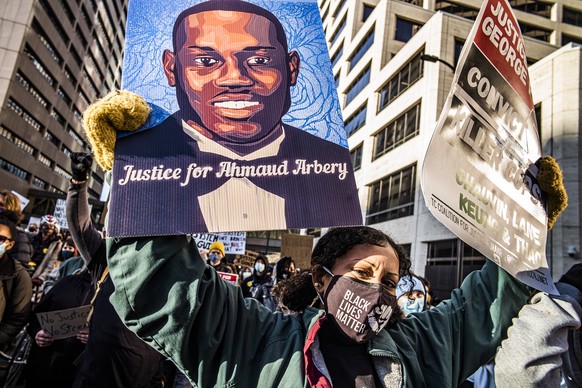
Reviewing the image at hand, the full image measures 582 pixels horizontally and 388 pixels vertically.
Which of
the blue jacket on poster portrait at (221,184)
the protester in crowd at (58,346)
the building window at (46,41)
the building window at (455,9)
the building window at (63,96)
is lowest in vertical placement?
the protester in crowd at (58,346)

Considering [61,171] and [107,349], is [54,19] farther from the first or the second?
[107,349]

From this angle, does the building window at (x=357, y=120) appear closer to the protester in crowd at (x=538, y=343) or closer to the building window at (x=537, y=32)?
the building window at (x=537, y=32)

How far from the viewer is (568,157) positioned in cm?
1138

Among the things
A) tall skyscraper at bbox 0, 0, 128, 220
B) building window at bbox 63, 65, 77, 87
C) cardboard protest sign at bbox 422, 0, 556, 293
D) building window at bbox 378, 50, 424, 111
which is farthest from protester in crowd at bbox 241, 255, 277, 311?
building window at bbox 63, 65, 77, 87

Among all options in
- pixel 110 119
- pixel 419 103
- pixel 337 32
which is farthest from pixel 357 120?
pixel 110 119

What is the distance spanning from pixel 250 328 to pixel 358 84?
2630 cm

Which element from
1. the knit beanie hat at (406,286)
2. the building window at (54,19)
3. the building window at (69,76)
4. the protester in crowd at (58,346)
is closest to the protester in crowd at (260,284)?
the knit beanie hat at (406,286)

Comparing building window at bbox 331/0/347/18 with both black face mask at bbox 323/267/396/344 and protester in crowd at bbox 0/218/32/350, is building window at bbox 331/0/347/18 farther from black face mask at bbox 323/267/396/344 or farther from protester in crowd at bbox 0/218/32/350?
A: black face mask at bbox 323/267/396/344

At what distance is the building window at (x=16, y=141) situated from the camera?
30200 mm

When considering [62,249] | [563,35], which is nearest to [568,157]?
[62,249]

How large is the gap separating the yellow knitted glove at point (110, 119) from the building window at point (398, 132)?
57.1ft

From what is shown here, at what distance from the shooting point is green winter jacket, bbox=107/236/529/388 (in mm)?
1157

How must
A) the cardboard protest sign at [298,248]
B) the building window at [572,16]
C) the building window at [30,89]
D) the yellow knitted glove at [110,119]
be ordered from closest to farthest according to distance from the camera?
the yellow knitted glove at [110,119] < the cardboard protest sign at [298,248] < the building window at [572,16] < the building window at [30,89]

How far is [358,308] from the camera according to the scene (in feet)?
4.60
